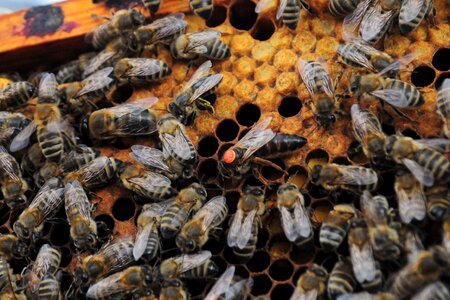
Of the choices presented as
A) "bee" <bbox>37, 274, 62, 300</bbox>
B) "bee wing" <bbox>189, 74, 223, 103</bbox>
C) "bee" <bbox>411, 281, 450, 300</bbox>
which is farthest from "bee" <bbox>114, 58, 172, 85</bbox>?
"bee" <bbox>411, 281, 450, 300</bbox>

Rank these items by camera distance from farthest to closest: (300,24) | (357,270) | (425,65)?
1. (300,24)
2. (425,65)
3. (357,270)

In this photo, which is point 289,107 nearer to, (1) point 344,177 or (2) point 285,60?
(2) point 285,60

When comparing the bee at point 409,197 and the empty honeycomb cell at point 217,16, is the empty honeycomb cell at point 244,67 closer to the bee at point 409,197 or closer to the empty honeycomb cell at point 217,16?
the empty honeycomb cell at point 217,16

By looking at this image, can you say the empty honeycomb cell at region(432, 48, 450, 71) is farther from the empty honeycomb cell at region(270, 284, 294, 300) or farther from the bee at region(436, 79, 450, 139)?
the empty honeycomb cell at region(270, 284, 294, 300)

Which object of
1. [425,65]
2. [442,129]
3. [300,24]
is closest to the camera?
[442,129]

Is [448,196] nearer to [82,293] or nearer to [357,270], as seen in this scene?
[357,270]

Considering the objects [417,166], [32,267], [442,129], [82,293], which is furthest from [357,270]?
[32,267]

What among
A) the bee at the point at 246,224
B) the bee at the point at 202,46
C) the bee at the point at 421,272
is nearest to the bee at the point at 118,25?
the bee at the point at 202,46
